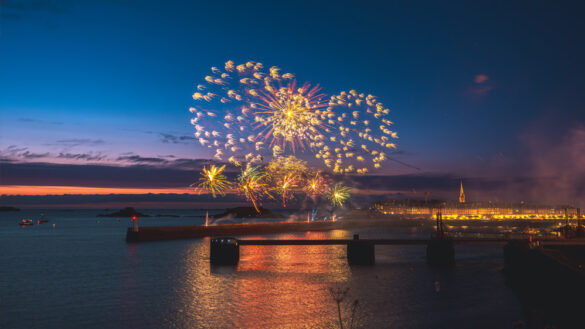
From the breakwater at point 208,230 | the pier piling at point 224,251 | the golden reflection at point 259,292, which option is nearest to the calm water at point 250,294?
the golden reflection at point 259,292

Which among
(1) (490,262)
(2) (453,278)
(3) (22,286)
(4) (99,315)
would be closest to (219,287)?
(4) (99,315)

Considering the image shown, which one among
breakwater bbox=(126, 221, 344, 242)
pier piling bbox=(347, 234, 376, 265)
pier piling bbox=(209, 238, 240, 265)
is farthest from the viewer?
breakwater bbox=(126, 221, 344, 242)

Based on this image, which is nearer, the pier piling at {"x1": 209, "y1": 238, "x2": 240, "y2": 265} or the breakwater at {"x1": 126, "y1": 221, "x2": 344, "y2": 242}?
the pier piling at {"x1": 209, "y1": 238, "x2": 240, "y2": 265}

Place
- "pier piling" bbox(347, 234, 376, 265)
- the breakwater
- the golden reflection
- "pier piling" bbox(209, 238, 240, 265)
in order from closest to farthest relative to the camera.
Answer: the golden reflection, "pier piling" bbox(209, 238, 240, 265), "pier piling" bbox(347, 234, 376, 265), the breakwater

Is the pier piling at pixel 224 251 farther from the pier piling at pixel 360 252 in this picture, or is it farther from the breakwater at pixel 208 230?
the breakwater at pixel 208 230

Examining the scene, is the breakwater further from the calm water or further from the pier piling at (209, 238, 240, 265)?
the pier piling at (209, 238, 240, 265)

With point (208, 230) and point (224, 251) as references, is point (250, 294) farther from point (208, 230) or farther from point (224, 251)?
point (208, 230)

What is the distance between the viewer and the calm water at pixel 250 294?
2678 centimetres

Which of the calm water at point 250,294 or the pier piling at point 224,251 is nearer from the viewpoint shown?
the calm water at point 250,294

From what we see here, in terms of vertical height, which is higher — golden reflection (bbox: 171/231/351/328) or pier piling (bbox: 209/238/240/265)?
pier piling (bbox: 209/238/240/265)

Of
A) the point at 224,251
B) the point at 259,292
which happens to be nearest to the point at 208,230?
the point at 224,251

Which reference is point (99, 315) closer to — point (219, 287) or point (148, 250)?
point (219, 287)

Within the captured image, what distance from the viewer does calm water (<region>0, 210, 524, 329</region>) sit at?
2678 cm

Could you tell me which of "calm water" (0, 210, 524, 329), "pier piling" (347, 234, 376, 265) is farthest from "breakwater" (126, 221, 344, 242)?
"pier piling" (347, 234, 376, 265)
